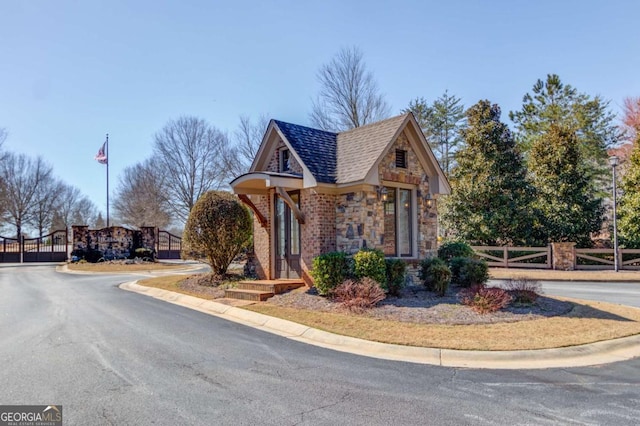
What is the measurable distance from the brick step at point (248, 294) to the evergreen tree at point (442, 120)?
2804 centimetres

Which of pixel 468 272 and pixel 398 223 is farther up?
pixel 398 223

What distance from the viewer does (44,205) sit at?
2061 inches

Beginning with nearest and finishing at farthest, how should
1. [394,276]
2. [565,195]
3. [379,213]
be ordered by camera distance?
1. [394,276]
2. [379,213]
3. [565,195]

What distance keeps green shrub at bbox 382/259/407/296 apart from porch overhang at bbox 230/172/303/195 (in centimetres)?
358

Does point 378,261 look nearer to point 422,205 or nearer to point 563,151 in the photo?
point 422,205

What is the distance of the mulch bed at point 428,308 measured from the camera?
29.0 feet

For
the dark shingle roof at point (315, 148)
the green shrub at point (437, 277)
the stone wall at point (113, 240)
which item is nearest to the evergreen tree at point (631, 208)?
the green shrub at point (437, 277)

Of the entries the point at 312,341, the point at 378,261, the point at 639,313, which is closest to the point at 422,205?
the point at 378,261

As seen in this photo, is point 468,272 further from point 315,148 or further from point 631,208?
point 631,208

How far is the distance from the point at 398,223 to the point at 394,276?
234 cm

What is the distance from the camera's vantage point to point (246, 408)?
456 centimetres

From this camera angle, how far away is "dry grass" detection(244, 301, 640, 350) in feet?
23.6

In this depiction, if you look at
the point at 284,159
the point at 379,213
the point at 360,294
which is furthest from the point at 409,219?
the point at 284,159

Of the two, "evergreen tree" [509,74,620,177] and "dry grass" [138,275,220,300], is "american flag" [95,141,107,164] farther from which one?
"evergreen tree" [509,74,620,177]
